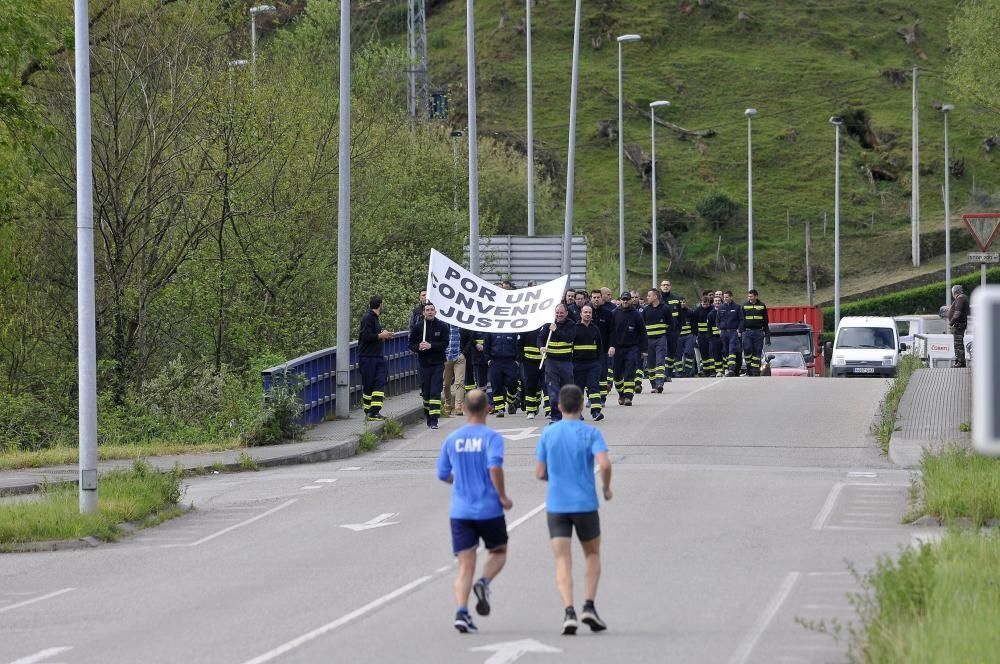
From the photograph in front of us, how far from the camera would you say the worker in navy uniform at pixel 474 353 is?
2722cm

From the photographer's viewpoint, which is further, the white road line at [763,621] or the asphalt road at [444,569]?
the asphalt road at [444,569]

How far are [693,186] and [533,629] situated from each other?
8722 cm

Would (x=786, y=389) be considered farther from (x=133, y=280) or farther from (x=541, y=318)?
(x=133, y=280)

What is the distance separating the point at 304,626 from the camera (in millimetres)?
11711

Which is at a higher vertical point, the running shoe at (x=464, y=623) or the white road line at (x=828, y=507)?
the white road line at (x=828, y=507)

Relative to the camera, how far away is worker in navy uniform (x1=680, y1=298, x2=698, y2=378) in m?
37.0

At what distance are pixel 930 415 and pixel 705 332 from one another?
15.0 meters

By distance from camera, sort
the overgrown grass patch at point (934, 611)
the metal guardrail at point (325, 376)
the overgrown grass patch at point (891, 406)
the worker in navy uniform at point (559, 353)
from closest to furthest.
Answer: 1. the overgrown grass patch at point (934, 611)
2. the overgrown grass patch at point (891, 406)
3. the worker in navy uniform at point (559, 353)
4. the metal guardrail at point (325, 376)

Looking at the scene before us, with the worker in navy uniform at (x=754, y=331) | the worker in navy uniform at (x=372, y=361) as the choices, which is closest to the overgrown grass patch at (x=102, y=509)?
the worker in navy uniform at (x=372, y=361)

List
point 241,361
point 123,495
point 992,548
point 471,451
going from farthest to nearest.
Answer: point 241,361
point 123,495
point 992,548
point 471,451

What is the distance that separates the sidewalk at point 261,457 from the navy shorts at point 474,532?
34.9 ft

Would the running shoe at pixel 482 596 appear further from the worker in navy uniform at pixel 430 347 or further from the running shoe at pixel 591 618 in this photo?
the worker in navy uniform at pixel 430 347

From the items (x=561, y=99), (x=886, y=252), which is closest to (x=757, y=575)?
(x=886, y=252)

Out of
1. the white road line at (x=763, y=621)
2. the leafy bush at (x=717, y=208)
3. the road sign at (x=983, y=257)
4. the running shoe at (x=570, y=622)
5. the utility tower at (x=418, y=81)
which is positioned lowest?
the white road line at (x=763, y=621)
